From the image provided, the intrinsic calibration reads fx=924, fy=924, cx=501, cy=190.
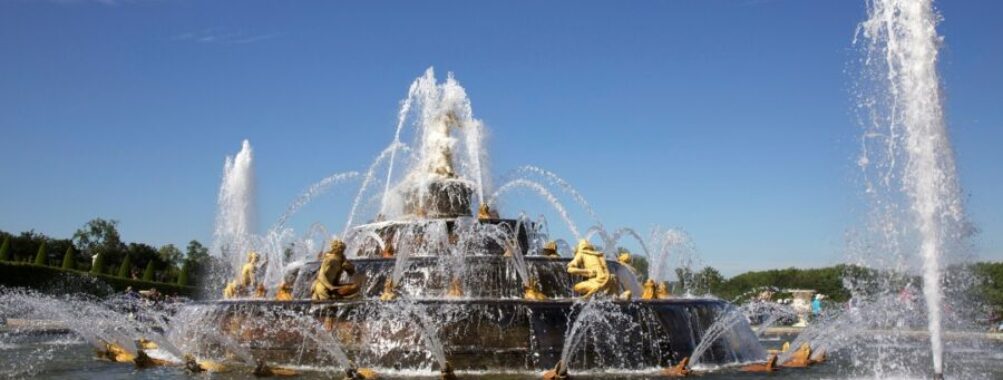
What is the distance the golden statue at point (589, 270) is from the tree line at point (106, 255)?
37418 mm

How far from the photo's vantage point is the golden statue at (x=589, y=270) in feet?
51.6

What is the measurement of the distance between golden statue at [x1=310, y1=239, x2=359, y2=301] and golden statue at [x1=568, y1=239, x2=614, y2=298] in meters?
3.81

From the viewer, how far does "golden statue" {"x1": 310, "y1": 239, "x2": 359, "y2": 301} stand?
15.1 metres

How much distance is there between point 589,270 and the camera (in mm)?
16000

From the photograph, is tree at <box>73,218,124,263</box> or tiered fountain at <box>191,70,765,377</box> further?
tree at <box>73,218,124,263</box>

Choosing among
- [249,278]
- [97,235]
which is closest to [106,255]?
[97,235]

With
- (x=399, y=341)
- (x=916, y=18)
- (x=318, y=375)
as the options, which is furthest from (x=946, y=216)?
(x=318, y=375)

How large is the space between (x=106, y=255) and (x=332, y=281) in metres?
Result: 80.3

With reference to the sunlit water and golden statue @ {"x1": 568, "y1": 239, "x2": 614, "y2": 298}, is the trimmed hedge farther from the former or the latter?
golden statue @ {"x1": 568, "y1": 239, "x2": 614, "y2": 298}

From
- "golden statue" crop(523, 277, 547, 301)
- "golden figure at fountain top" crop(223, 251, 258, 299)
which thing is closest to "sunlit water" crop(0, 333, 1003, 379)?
"golden statue" crop(523, 277, 547, 301)

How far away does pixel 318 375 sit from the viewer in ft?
43.3

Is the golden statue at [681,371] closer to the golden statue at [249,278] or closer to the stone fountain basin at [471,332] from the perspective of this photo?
the stone fountain basin at [471,332]

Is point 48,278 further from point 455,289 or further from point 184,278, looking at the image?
point 455,289

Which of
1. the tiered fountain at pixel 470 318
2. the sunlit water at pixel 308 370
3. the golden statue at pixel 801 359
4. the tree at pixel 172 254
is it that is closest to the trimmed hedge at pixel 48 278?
the sunlit water at pixel 308 370
